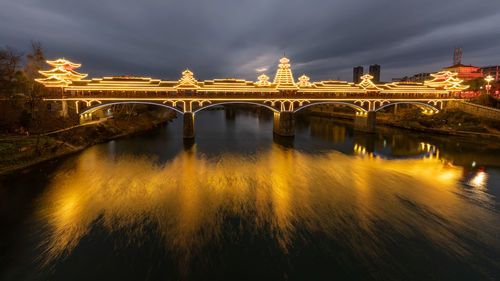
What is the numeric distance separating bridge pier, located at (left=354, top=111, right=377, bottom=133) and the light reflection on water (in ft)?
68.0

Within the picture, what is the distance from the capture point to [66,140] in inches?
1189

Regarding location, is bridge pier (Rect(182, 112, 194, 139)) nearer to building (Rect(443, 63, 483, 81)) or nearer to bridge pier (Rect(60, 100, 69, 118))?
bridge pier (Rect(60, 100, 69, 118))

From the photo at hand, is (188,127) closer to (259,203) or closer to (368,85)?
(259,203)

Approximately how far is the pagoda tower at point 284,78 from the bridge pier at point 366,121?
17262 mm

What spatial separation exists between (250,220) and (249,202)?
8.23 feet

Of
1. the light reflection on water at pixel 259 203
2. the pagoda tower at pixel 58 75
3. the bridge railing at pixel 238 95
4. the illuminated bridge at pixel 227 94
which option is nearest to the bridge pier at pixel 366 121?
the illuminated bridge at pixel 227 94

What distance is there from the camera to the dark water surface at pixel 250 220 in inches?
398

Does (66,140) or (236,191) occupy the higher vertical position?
(66,140)

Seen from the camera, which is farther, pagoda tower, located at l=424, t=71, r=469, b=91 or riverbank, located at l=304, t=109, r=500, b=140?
pagoda tower, located at l=424, t=71, r=469, b=91

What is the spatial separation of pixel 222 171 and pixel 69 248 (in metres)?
14.4

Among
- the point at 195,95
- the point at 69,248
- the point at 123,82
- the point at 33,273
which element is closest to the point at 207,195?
the point at 69,248

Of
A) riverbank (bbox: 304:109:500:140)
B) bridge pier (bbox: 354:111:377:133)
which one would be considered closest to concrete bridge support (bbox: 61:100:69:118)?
bridge pier (bbox: 354:111:377:133)

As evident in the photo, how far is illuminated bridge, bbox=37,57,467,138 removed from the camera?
3725cm

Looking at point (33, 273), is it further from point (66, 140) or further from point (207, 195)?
point (66, 140)
